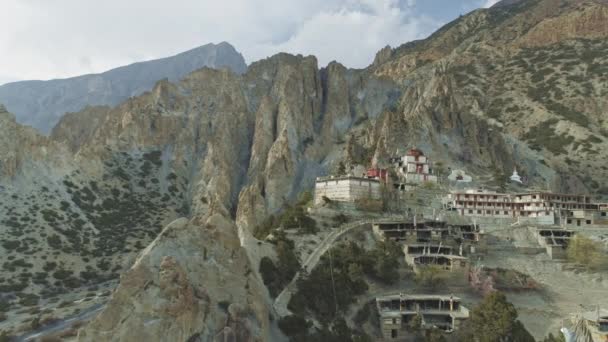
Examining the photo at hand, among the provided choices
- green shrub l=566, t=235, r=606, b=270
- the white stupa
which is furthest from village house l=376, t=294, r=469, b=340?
the white stupa

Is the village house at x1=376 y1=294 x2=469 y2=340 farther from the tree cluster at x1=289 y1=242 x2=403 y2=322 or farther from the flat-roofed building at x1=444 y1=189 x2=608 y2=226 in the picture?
the flat-roofed building at x1=444 y1=189 x2=608 y2=226

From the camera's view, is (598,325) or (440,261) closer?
(598,325)

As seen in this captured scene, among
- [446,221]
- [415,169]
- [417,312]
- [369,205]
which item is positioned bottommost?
[417,312]

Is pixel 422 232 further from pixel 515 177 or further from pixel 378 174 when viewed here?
pixel 515 177

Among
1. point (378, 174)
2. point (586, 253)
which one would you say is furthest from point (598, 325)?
→ point (378, 174)

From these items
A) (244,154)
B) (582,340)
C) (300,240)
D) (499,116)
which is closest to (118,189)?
(244,154)

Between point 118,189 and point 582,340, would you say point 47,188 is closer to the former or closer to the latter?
point 118,189

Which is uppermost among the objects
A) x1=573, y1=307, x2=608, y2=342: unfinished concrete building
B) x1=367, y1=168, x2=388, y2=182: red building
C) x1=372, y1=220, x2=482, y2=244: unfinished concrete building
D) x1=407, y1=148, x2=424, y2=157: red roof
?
x1=407, y1=148, x2=424, y2=157: red roof

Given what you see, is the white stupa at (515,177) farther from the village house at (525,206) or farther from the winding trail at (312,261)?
the winding trail at (312,261)
